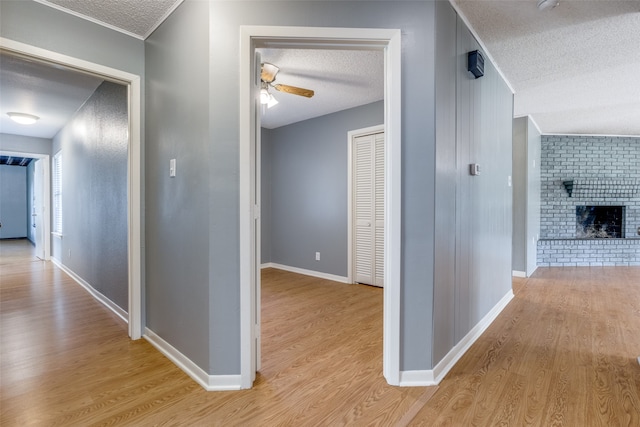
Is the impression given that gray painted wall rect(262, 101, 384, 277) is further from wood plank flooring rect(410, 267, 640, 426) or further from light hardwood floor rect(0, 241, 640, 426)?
wood plank flooring rect(410, 267, 640, 426)

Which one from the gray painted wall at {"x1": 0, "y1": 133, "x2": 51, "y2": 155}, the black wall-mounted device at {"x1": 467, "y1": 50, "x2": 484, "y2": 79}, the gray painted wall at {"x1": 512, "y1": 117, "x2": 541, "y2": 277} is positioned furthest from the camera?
the gray painted wall at {"x1": 0, "y1": 133, "x2": 51, "y2": 155}

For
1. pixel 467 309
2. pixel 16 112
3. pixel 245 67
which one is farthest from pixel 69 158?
pixel 467 309

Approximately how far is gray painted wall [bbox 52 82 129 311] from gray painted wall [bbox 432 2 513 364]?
95.6 inches

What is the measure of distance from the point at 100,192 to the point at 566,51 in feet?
14.6

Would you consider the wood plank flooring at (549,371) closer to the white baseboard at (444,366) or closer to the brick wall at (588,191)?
the white baseboard at (444,366)

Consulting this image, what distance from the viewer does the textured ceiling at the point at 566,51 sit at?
2.01 meters

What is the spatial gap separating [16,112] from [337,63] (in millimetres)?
4344

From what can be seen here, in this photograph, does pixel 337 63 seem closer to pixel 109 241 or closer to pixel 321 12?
pixel 321 12

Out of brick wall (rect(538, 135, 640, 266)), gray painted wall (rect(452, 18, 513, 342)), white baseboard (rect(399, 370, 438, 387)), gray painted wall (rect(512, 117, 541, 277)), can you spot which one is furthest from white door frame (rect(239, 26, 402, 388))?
brick wall (rect(538, 135, 640, 266))

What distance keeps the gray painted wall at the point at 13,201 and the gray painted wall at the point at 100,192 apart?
23.5 feet

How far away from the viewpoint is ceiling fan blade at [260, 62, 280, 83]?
8.41ft

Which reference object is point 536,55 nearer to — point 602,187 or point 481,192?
point 481,192

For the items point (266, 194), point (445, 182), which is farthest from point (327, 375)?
point (266, 194)

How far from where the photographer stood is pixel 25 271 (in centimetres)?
483
